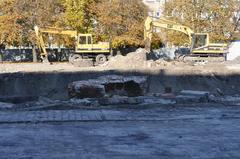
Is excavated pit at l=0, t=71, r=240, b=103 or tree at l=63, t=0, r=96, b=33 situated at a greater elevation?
tree at l=63, t=0, r=96, b=33

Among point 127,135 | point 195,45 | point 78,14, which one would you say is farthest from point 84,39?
point 127,135

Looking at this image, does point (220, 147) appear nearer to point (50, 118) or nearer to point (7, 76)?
point (50, 118)

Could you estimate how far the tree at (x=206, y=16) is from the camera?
146ft

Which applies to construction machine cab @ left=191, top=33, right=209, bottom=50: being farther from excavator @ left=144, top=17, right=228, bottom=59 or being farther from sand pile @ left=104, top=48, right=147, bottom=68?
sand pile @ left=104, top=48, right=147, bottom=68

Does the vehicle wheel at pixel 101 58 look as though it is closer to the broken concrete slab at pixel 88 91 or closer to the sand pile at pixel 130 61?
the sand pile at pixel 130 61

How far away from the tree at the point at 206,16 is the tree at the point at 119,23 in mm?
3008

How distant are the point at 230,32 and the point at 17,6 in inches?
768

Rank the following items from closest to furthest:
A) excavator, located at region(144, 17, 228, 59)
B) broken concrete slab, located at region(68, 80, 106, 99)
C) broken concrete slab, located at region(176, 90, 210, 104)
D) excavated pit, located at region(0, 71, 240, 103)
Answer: broken concrete slab, located at region(176, 90, 210, 104) → broken concrete slab, located at region(68, 80, 106, 99) → excavated pit, located at region(0, 71, 240, 103) → excavator, located at region(144, 17, 228, 59)

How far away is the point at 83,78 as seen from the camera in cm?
2416

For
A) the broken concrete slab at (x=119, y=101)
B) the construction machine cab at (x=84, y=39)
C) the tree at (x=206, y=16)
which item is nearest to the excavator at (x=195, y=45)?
the construction machine cab at (x=84, y=39)

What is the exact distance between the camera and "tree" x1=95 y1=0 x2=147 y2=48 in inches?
1801

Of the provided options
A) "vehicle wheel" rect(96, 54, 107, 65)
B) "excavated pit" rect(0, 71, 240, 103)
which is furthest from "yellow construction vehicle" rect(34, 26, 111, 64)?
"excavated pit" rect(0, 71, 240, 103)

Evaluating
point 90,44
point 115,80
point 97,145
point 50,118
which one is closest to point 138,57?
point 90,44

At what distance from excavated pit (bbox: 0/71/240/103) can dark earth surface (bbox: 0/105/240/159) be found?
10.7 metres
